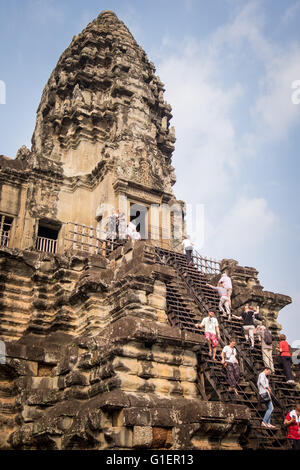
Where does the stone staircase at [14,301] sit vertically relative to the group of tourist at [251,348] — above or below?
above

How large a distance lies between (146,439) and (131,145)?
13.6 meters

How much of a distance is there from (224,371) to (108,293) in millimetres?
3648

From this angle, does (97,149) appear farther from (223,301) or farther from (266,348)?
(266,348)

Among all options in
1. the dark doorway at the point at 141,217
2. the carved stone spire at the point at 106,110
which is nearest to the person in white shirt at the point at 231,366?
the dark doorway at the point at 141,217

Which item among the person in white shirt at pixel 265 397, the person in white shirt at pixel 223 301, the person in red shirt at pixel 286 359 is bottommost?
the person in white shirt at pixel 265 397

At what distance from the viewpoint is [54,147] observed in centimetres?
2131

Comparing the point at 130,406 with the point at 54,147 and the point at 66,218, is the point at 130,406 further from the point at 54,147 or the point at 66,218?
the point at 54,147

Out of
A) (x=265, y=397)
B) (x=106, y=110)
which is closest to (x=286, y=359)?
(x=265, y=397)

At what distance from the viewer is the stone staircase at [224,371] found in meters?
9.63

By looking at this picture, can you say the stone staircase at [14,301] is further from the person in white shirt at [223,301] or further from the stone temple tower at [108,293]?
the person in white shirt at [223,301]

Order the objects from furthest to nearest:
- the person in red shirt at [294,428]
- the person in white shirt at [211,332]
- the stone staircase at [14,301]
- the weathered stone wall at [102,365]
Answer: the stone staircase at [14,301]
the person in white shirt at [211,332]
the person in red shirt at [294,428]
the weathered stone wall at [102,365]

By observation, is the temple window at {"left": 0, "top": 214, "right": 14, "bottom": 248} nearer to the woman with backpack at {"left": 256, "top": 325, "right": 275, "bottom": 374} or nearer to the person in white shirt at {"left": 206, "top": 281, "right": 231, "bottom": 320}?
the person in white shirt at {"left": 206, "top": 281, "right": 231, "bottom": 320}

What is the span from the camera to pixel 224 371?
10.5 metres

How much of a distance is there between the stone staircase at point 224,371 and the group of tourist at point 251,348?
0.16 m
